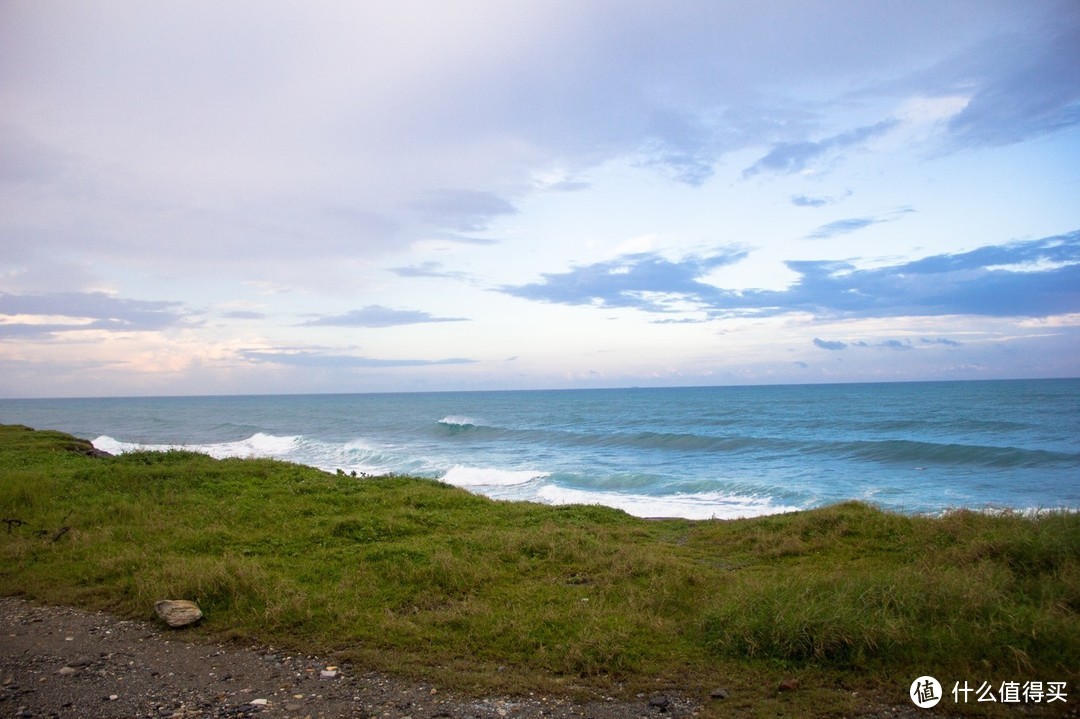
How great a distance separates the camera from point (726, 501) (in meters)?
22.7

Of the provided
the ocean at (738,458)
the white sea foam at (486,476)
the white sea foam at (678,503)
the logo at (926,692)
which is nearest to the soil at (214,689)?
the logo at (926,692)

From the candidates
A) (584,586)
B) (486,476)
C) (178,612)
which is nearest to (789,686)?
(584,586)

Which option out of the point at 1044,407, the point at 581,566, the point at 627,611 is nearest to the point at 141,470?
the point at 581,566

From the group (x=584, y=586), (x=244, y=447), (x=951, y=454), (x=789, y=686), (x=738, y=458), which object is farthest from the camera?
(x=244, y=447)

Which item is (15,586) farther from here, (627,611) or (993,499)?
(993,499)

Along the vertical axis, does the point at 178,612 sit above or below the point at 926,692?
above

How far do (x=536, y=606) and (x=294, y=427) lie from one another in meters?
68.8

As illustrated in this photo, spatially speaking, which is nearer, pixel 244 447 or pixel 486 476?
pixel 486 476

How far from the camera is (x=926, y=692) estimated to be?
230 inches

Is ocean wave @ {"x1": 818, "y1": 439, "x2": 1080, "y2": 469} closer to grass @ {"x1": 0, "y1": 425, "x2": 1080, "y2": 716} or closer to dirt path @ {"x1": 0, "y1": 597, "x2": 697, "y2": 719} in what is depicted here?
grass @ {"x1": 0, "y1": 425, "x2": 1080, "y2": 716}

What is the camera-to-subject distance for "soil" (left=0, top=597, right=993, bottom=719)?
5676 mm

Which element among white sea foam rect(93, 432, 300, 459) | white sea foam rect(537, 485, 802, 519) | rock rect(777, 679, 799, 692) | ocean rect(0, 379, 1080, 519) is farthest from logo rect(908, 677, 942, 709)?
white sea foam rect(93, 432, 300, 459)

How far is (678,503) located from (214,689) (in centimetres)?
1830

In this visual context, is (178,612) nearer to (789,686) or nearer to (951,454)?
(789,686)
